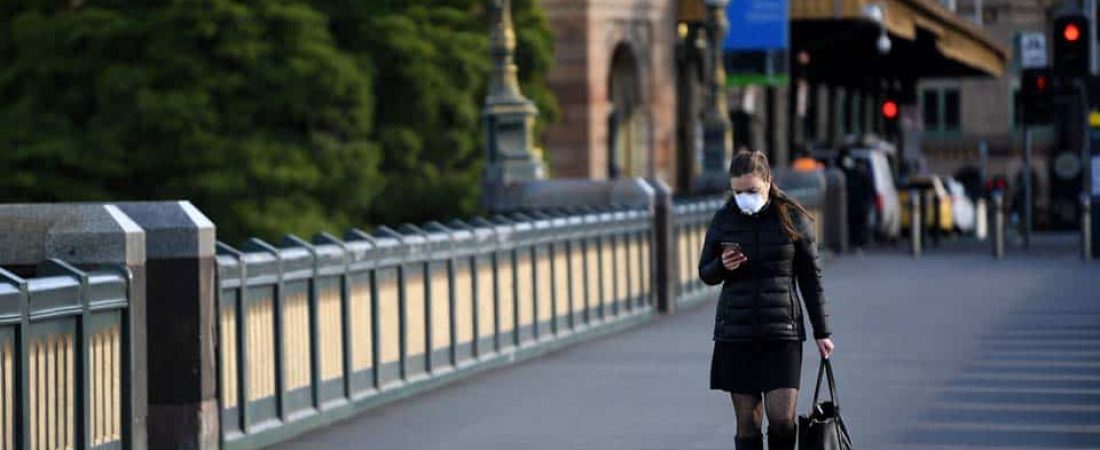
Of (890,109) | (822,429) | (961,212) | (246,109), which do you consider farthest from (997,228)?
(822,429)

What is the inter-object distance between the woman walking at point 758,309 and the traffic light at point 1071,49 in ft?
98.8

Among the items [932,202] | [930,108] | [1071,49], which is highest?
[930,108]

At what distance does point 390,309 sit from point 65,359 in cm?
620

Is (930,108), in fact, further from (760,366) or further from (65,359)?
(760,366)

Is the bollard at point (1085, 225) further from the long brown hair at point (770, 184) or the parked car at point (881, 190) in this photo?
the long brown hair at point (770, 184)

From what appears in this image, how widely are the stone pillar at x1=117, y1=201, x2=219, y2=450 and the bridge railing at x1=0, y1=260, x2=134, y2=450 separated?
809mm

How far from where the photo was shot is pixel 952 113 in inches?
4916

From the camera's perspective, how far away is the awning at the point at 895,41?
54.2m

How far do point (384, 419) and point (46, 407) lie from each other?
16.6ft

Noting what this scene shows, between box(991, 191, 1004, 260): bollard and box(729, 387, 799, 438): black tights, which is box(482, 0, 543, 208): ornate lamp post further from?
box(729, 387, 799, 438): black tights

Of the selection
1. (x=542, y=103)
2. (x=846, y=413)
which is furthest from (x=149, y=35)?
(x=846, y=413)

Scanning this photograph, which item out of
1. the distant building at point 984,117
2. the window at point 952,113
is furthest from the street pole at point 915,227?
the window at point 952,113

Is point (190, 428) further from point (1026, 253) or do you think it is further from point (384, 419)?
point (1026, 253)

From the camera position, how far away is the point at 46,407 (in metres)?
13.2
